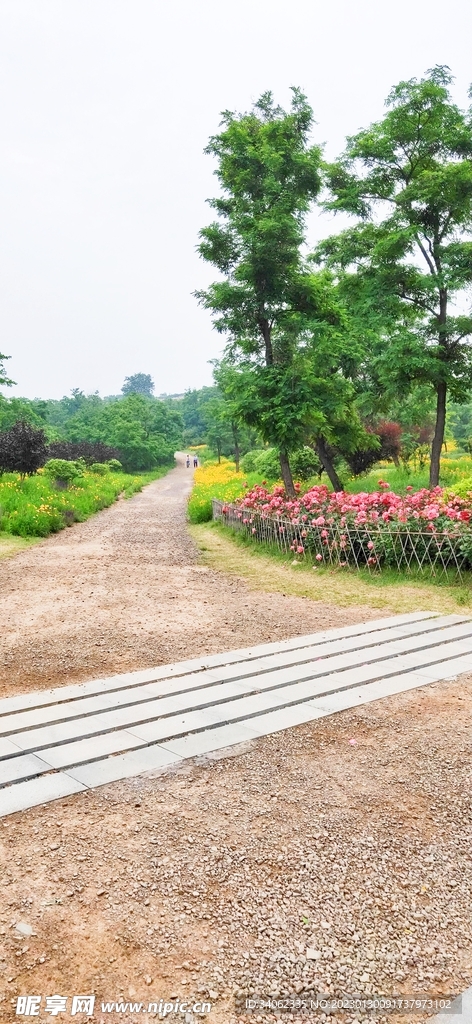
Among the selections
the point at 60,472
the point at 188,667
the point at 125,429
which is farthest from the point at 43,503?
the point at 125,429

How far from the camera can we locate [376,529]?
8.95 meters

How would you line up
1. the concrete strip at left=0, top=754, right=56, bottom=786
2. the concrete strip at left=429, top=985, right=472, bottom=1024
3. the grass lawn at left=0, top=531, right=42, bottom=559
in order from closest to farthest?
1. the concrete strip at left=429, top=985, right=472, bottom=1024
2. the concrete strip at left=0, top=754, right=56, bottom=786
3. the grass lawn at left=0, top=531, right=42, bottom=559

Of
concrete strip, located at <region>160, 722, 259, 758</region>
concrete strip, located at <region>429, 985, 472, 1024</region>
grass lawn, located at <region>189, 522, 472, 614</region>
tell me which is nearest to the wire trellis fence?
grass lawn, located at <region>189, 522, 472, 614</region>

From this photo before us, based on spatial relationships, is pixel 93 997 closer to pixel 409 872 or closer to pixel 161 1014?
pixel 161 1014

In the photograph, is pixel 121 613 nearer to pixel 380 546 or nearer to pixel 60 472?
pixel 380 546

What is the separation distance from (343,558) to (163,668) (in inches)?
192

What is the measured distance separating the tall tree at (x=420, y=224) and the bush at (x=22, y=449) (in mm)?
9562

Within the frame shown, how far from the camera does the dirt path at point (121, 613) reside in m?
5.52

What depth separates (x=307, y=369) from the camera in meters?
12.4

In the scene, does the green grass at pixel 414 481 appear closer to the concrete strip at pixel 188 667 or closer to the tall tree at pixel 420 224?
the tall tree at pixel 420 224

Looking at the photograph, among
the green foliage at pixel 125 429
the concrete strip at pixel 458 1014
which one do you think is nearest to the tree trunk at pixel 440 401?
the concrete strip at pixel 458 1014

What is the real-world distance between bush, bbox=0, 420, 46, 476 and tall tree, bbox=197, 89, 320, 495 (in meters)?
6.94

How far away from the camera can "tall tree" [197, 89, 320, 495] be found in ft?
39.4

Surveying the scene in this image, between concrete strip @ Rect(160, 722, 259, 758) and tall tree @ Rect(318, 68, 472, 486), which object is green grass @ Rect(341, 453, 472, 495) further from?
concrete strip @ Rect(160, 722, 259, 758)
